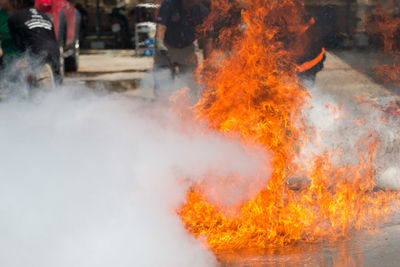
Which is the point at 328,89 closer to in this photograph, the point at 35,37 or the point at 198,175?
the point at 35,37

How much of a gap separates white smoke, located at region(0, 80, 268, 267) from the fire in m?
0.18

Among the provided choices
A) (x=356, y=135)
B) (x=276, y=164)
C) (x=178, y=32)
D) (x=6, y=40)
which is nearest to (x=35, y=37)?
(x=6, y=40)

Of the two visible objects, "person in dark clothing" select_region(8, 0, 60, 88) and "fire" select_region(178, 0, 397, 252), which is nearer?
"fire" select_region(178, 0, 397, 252)

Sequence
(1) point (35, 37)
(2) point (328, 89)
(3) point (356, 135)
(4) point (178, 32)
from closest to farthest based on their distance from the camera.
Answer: (3) point (356, 135)
(1) point (35, 37)
(4) point (178, 32)
(2) point (328, 89)

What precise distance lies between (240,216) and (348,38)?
5380 millimetres

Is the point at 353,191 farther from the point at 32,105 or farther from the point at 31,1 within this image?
the point at 31,1

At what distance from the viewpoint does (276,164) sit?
3318 mm

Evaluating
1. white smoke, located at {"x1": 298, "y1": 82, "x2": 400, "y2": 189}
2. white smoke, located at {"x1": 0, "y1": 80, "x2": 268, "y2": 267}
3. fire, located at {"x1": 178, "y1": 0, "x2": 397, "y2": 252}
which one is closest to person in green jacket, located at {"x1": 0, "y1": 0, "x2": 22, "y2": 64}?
white smoke, located at {"x1": 0, "y1": 80, "x2": 268, "y2": 267}

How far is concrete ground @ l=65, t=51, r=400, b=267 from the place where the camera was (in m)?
2.71

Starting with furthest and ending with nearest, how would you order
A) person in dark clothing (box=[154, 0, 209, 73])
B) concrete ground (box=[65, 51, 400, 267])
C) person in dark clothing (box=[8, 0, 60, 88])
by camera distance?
person in dark clothing (box=[154, 0, 209, 73]) → person in dark clothing (box=[8, 0, 60, 88]) → concrete ground (box=[65, 51, 400, 267])

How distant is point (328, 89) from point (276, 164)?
4.90m

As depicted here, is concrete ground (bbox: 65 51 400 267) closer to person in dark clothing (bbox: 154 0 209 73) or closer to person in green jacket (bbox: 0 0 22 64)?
person in dark clothing (bbox: 154 0 209 73)

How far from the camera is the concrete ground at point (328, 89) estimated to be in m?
2.71

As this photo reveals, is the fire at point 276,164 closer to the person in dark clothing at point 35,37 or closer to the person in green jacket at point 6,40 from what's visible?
the person in dark clothing at point 35,37
